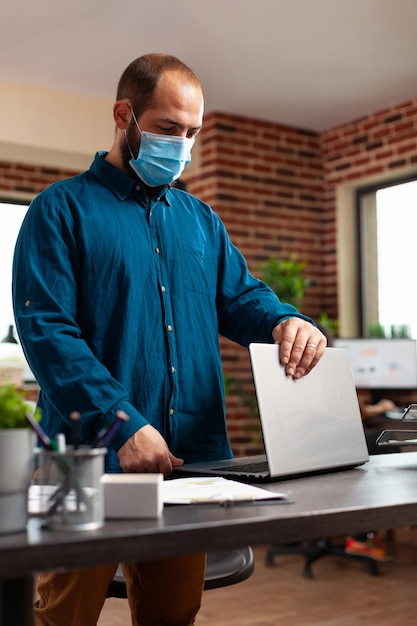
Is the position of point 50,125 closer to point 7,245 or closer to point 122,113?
point 7,245

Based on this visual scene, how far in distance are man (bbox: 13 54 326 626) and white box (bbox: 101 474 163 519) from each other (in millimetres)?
389

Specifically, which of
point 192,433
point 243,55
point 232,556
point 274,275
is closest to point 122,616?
point 232,556

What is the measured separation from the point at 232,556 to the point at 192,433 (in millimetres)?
506

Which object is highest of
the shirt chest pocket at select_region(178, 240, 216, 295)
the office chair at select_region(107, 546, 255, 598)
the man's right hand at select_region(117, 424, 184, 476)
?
the shirt chest pocket at select_region(178, 240, 216, 295)

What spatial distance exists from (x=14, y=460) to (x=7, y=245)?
522 centimetres

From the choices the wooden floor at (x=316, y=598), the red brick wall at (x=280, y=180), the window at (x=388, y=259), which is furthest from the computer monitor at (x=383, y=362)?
the wooden floor at (x=316, y=598)

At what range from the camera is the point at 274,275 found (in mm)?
5547

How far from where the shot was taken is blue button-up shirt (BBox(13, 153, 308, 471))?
4.83ft

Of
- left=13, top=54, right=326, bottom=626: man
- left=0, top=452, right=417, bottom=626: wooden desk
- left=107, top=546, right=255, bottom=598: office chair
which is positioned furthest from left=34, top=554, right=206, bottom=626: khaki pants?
left=0, top=452, right=417, bottom=626: wooden desk

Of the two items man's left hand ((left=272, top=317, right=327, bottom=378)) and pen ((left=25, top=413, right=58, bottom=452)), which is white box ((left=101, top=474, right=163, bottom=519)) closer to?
pen ((left=25, top=413, right=58, bottom=452))

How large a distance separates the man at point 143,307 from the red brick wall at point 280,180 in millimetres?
3851

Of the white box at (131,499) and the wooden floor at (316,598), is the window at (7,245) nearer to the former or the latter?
the wooden floor at (316,598)

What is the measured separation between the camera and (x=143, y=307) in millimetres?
1646

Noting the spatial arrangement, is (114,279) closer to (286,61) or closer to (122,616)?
(122,616)
